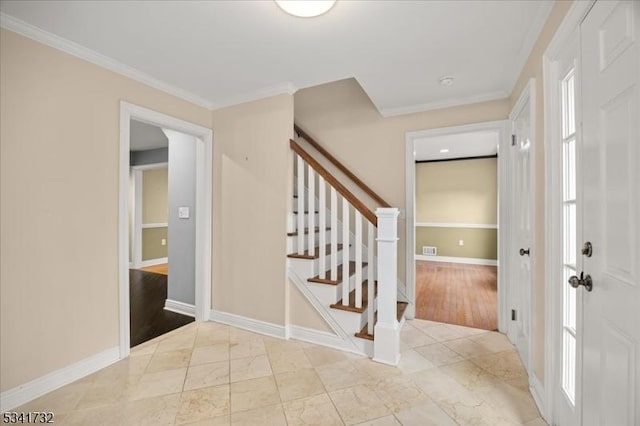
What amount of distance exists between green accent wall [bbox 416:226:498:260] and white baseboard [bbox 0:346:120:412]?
591 cm

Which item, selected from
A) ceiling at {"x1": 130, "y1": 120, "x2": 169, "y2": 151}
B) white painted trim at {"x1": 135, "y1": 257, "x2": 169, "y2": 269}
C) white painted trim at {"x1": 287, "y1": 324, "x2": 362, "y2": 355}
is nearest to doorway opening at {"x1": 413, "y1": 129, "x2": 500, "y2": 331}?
white painted trim at {"x1": 287, "y1": 324, "x2": 362, "y2": 355}

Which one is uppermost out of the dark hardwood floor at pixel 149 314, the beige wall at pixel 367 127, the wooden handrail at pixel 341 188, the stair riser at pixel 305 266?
the beige wall at pixel 367 127

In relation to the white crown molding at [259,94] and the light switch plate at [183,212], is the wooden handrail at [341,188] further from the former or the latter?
the light switch plate at [183,212]

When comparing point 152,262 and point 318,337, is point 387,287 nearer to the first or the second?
point 318,337

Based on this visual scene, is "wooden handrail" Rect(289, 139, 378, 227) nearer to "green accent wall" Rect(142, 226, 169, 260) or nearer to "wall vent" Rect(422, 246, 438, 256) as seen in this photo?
"wall vent" Rect(422, 246, 438, 256)

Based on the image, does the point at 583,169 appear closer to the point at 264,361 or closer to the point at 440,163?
the point at 264,361

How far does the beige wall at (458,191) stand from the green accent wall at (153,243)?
6.11m

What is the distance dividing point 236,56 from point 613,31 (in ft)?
6.79

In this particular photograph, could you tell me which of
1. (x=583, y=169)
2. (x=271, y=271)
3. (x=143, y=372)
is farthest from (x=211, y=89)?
(x=583, y=169)

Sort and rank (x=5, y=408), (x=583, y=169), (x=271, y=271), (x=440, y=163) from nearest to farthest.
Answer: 1. (x=583, y=169)
2. (x=5, y=408)
3. (x=271, y=271)
4. (x=440, y=163)

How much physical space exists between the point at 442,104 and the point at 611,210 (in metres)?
2.14

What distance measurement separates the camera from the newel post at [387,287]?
1980 mm

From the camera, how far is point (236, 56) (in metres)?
2.02

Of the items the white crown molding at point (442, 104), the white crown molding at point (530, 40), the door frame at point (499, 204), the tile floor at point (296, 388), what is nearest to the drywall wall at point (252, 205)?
the tile floor at point (296, 388)
